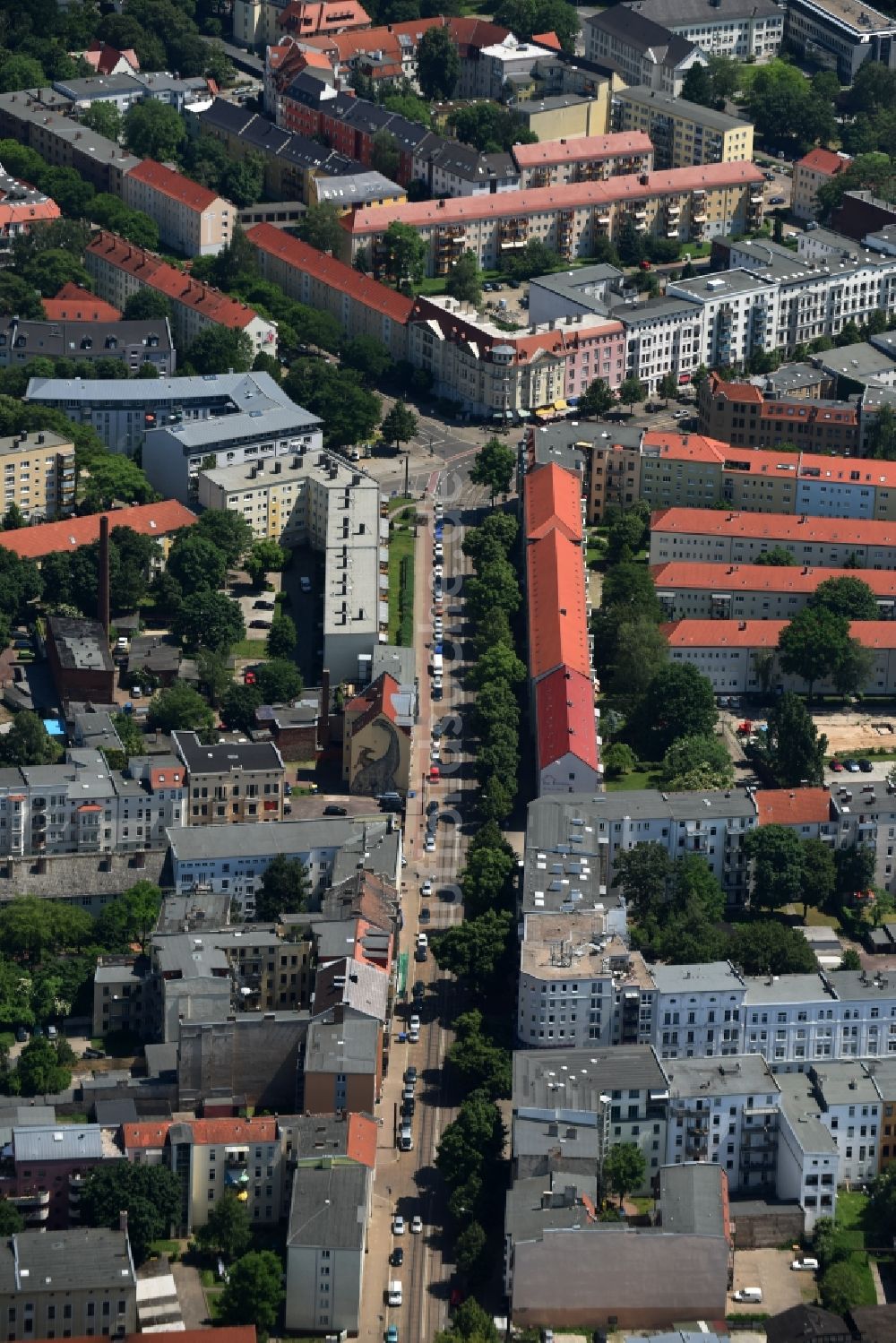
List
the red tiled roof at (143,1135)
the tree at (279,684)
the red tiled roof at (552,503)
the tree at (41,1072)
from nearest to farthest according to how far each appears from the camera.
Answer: the red tiled roof at (143,1135)
the tree at (41,1072)
the tree at (279,684)
the red tiled roof at (552,503)

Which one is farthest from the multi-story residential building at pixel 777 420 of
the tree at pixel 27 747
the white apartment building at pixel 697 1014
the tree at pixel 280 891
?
the white apartment building at pixel 697 1014

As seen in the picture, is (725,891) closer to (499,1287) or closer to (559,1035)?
(559,1035)

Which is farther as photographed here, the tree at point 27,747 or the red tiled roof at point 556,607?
the red tiled roof at point 556,607

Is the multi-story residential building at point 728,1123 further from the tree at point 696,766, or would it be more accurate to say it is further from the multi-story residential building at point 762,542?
the multi-story residential building at point 762,542

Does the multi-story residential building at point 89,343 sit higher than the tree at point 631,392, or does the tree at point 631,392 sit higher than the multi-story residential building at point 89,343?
the multi-story residential building at point 89,343

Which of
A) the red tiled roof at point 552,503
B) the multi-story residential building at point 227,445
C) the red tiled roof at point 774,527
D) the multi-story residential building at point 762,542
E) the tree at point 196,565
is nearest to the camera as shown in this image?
the tree at point 196,565

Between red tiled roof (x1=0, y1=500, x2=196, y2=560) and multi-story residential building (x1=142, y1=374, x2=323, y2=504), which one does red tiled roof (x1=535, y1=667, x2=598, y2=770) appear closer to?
red tiled roof (x1=0, y1=500, x2=196, y2=560)

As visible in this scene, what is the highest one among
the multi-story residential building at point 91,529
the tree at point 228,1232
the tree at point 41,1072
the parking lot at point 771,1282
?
the multi-story residential building at point 91,529
